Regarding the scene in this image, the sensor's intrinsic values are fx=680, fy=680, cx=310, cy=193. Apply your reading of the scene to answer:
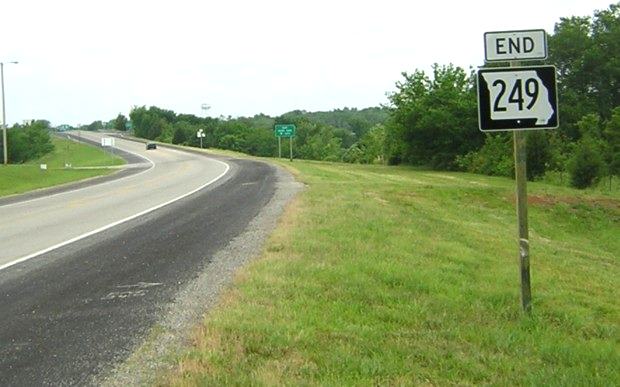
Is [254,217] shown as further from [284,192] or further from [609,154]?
[609,154]

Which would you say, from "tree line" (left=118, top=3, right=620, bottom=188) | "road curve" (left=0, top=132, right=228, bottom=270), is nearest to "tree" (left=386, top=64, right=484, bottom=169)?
"tree line" (left=118, top=3, right=620, bottom=188)

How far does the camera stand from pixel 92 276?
337 inches

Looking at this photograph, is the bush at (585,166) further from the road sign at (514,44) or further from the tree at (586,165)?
the road sign at (514,44)

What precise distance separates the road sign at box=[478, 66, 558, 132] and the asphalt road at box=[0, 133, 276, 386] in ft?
12.5

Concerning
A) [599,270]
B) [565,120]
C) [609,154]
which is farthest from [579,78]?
[599,270]

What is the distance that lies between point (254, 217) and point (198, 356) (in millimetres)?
9279

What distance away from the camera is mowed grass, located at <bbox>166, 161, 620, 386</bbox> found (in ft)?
16.2

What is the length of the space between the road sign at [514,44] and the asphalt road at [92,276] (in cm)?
411

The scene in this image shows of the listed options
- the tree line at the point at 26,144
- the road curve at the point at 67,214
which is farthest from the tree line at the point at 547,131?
the tree line at the point at 26,144

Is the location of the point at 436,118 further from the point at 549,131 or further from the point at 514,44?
the point at 514,44

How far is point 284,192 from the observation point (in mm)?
20688

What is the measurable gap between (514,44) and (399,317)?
2873 millimetres

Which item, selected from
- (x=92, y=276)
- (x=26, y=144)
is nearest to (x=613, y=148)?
(x=92, y=276)

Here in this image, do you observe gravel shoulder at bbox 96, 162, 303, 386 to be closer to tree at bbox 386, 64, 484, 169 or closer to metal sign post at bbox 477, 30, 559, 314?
metal sign post at bbox 477, 30, 559, 314
